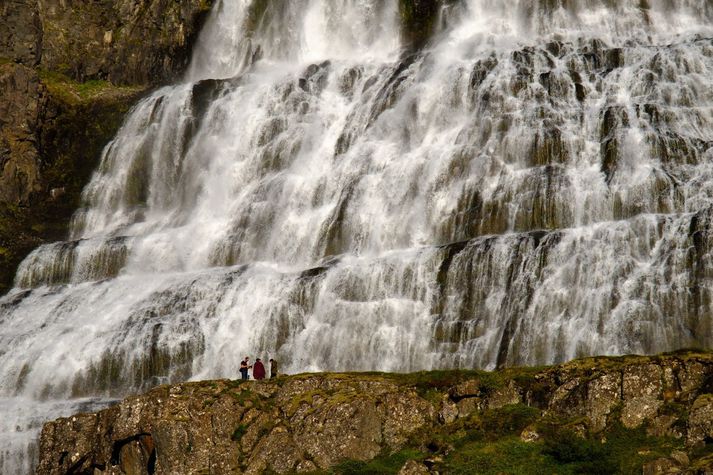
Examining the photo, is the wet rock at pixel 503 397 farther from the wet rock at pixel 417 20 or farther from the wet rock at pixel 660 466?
the wet rock at pixel 417 20

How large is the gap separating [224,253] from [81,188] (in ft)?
66.1

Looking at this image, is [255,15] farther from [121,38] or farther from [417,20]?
[417,20]

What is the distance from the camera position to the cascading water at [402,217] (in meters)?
47.1

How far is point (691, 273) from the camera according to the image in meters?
44.4

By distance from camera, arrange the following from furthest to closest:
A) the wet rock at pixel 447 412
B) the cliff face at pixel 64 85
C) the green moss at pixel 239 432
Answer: the cliff face at pixel 64 85, the green moss at pixel 239 432, the wet rock at pixel 447 412

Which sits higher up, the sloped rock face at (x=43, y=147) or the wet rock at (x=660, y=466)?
the sloped rock face at (x=43, y=147)

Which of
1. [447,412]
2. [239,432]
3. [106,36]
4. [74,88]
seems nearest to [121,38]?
[106,36]

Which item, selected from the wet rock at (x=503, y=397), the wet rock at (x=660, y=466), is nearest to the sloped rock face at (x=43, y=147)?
the wet rock at (x=503, y=397)

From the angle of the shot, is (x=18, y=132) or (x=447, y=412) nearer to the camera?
(x=447, y=412)

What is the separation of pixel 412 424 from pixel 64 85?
61.5 meters

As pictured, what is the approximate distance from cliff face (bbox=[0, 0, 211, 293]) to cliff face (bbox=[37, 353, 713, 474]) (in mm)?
33806

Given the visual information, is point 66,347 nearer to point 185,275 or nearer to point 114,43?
point 185,275

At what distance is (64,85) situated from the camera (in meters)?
88.2

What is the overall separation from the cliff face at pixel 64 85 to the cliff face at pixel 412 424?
3381cm
